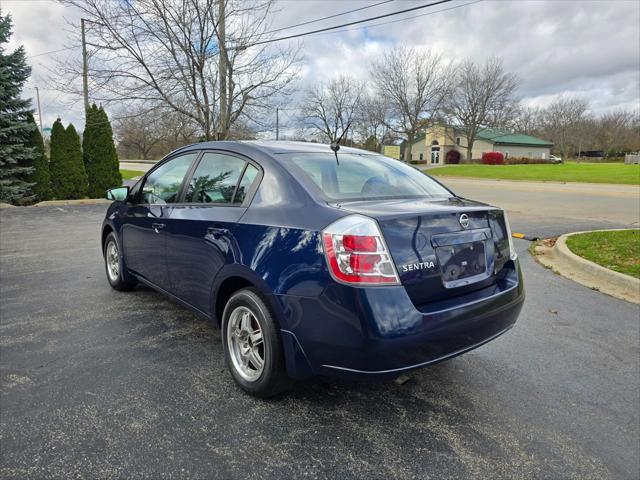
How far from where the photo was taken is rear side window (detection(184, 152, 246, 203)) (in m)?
3.00

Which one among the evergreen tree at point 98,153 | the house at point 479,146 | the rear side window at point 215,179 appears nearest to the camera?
the rear side window at point 215,179

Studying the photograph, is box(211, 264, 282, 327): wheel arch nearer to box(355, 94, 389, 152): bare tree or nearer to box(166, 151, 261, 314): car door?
box(166, 151, 261, 314): car door

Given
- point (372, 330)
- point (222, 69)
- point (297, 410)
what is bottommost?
point (297, 410)

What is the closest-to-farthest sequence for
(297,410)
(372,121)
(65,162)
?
1. (297,410)
2. (65,162)
3. (372,121)

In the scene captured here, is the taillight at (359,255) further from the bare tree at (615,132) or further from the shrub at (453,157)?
the bare tree at (615,132)

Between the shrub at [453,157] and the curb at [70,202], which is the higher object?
the shrub at [453,157]

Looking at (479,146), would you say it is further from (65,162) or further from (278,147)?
(278,147)

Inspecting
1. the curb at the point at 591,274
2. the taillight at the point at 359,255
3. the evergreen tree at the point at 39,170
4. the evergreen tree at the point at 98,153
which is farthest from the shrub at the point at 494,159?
the taillight at the point at 359,255

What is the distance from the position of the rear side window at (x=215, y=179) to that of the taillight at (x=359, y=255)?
1081 mm

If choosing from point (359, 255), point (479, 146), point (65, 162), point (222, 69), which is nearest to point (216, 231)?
point (359, 255)

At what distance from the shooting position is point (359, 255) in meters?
2.11

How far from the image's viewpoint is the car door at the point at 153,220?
3562 mm

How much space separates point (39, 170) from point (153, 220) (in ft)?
43.1

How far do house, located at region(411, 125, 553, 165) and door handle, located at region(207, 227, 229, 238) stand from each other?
64.9 metres
